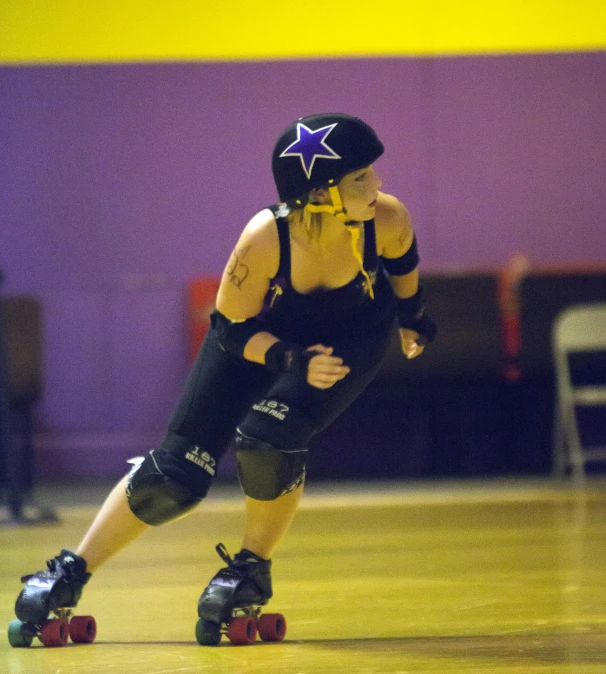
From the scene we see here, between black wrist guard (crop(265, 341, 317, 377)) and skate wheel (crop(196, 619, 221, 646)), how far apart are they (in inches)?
19.4

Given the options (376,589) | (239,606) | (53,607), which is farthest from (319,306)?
(376,589)

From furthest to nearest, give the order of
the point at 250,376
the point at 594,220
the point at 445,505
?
the point at 594,220
the point at 445,505
the point at 250,376

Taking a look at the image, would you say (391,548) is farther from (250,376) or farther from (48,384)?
(48,384)

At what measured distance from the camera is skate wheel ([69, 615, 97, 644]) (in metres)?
2.27

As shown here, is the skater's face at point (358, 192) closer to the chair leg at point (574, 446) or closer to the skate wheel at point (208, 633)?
the skate wheel at point (208, 633)

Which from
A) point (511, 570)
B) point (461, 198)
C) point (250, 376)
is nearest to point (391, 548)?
point (511, 570)

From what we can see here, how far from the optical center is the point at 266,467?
2.18 metres

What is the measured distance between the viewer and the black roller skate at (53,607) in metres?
2.21

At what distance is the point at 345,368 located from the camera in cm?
214

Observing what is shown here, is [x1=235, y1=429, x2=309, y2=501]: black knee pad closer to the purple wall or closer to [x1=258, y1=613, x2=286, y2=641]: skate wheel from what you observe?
[x1=258, y1=613, x2=286, y2=641]: skate wheel

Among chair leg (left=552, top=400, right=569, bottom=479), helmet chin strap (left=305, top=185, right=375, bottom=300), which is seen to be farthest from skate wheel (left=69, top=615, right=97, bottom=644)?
chair leg (left=552, top=400, right=569, bottom=479)

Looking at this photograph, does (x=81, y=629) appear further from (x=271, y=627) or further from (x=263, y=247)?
(x=263, y=247)

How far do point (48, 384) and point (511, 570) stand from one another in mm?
3667

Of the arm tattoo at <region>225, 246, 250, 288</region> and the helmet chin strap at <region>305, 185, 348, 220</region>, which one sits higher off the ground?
the helmet chin strap at <region>305, 185, 348, 220</region>
